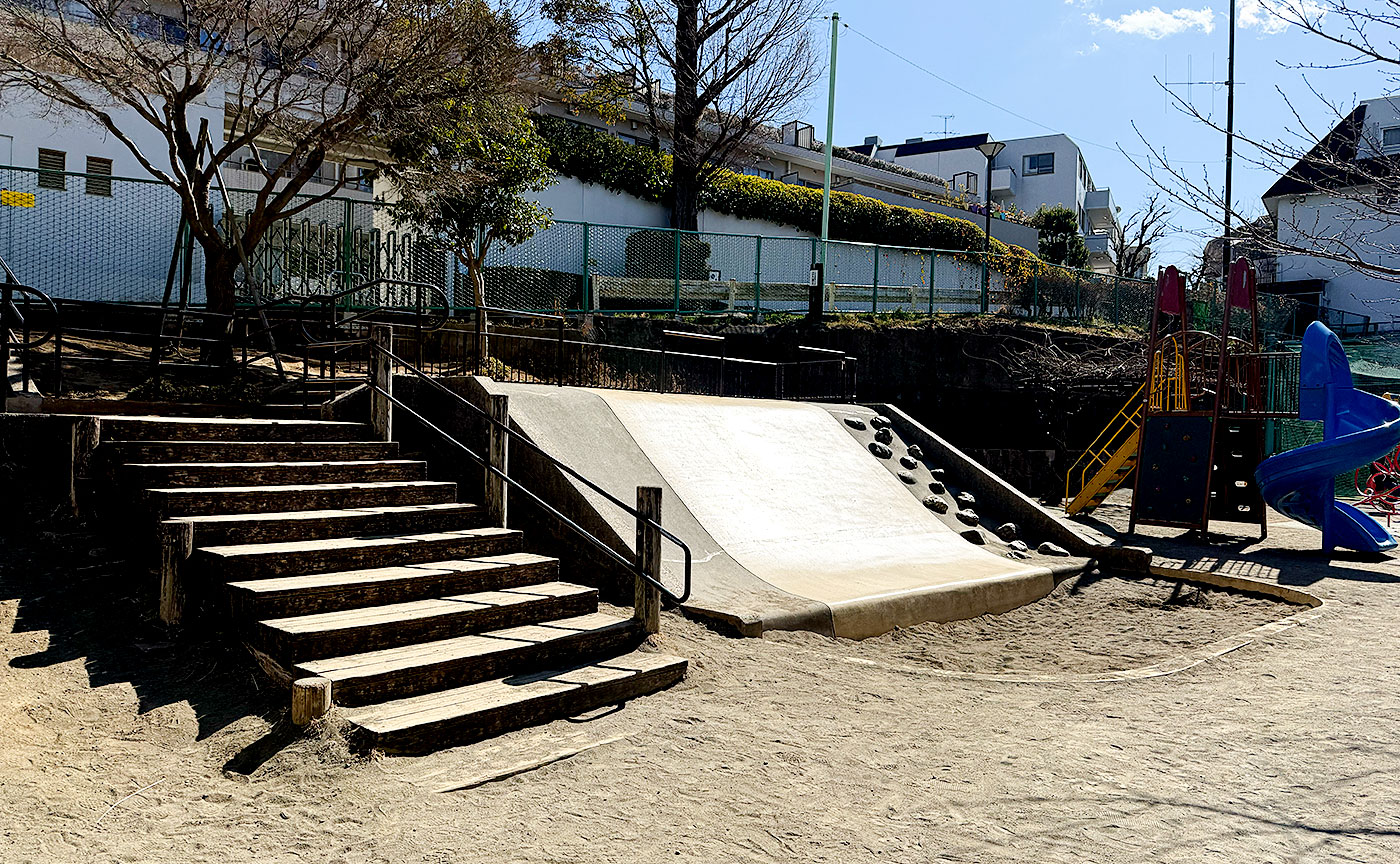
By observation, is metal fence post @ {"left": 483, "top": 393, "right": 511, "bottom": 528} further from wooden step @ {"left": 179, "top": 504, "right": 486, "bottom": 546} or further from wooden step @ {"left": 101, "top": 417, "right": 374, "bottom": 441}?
wooden step @ {"left": 101, "top": 417, "right": 374, "bottom": 441}

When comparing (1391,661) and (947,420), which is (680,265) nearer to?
(947,420)

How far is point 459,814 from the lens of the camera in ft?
13.8

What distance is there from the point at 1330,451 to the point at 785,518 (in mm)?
7831

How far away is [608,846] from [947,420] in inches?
708

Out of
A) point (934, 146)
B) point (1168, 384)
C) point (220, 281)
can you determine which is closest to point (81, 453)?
point (220, 281)

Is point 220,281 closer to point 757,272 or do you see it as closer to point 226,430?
point 226,430

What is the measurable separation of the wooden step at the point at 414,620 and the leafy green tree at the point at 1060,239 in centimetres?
4390

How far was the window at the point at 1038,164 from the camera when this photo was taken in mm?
63822

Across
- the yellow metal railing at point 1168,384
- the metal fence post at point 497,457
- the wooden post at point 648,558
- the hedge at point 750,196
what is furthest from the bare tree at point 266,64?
the hedge at point 750,196

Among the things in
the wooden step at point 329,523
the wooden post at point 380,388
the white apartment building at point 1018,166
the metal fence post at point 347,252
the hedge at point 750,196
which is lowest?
the wooden step at point 329,523

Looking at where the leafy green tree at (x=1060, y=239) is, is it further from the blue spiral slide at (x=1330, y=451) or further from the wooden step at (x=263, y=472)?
the wooden step at (x=263, y=472)

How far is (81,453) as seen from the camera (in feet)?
22.7

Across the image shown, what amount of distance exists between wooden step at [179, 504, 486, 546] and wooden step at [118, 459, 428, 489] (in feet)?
1.32

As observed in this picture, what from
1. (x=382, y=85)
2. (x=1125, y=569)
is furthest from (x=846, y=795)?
(x=382, y=85)
